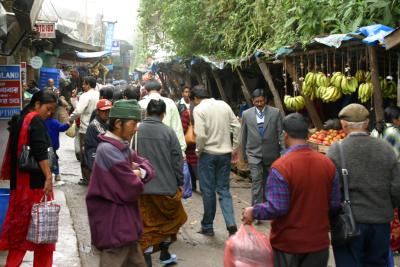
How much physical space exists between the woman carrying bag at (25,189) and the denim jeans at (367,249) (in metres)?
2.62

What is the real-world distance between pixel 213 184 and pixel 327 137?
277 centimetres

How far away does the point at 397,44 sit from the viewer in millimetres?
6383

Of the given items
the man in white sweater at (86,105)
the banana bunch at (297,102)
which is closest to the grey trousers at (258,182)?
the banana bunch at (297,102)

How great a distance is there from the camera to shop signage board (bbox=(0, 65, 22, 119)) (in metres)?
7.87

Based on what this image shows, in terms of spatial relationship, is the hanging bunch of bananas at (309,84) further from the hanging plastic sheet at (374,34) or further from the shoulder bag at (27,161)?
the shoulder bag at (27,161)

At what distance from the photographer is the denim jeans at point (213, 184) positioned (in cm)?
691

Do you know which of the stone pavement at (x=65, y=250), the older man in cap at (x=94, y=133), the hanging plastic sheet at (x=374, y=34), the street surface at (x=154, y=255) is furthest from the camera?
the older man in cap at (x=94, y=133)

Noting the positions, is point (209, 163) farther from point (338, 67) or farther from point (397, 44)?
point (338, 67)

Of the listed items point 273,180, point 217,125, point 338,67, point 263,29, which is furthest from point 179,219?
point 263,29

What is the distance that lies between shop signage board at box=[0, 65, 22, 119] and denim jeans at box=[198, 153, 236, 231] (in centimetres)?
293

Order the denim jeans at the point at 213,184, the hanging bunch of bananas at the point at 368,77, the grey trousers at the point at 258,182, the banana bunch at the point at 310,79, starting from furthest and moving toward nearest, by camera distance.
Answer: the banana bunch at the point at 310,79 < the hanging bunch of bananas at the point at 368,77 < the grey trousers at the point at 258,182 < the denim jeans at the point at 213,184

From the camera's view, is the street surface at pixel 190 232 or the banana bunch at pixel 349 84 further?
the banana bunch at pixel 349 84

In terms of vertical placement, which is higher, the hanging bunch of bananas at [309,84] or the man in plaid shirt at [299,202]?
the hanging bunch of bananas at [309,84]

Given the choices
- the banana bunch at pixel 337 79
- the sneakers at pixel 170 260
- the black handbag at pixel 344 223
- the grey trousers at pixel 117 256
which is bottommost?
the sneakers at pixel 170 260
